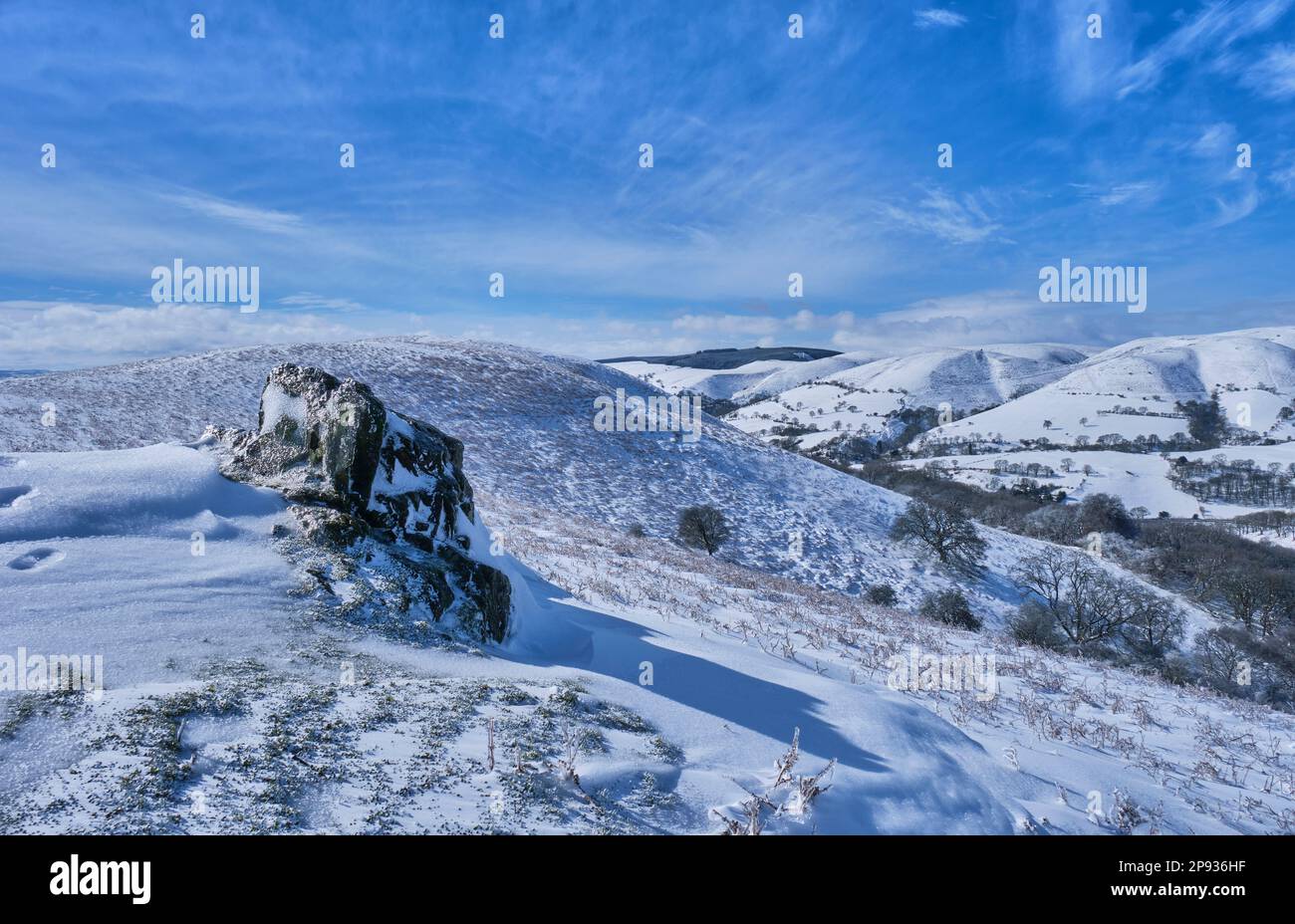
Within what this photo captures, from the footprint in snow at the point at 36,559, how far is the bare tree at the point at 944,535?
34419mm

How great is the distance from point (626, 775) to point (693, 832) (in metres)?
0.54

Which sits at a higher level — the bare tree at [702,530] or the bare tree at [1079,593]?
the bare tree at [702,530]

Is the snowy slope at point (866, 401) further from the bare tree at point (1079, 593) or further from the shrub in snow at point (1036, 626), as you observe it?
the shrub in snow at point (1036, 626)

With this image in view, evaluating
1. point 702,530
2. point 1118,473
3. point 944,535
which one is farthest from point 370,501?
point 1118,473

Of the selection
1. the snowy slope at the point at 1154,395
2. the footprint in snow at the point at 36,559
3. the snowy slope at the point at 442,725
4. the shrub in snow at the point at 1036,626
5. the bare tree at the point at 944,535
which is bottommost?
the shrub in snow at the point at 1036,626

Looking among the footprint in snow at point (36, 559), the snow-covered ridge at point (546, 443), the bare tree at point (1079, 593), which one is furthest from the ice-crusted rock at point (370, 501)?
the bare tree at point (1079, 593)

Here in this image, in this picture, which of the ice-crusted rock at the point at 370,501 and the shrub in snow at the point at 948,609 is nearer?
the ice-crusted rock at the point at 370,501

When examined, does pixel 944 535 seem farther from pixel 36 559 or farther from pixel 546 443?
pixel 36 559

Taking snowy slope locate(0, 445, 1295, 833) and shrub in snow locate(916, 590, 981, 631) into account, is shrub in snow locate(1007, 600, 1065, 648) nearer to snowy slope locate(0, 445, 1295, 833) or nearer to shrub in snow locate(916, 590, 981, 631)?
shrub in snow locate(916, 590, 981, 631)

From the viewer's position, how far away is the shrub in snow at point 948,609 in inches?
878

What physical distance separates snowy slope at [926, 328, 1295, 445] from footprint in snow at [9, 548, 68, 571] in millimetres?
133868
